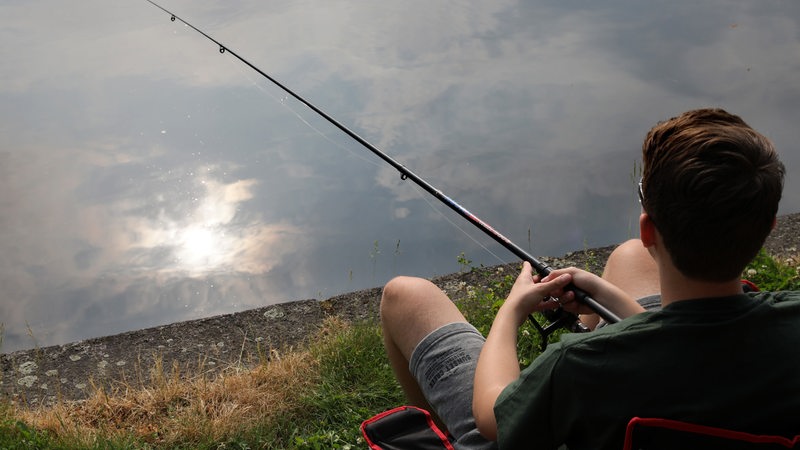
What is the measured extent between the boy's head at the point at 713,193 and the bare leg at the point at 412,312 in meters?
0.80

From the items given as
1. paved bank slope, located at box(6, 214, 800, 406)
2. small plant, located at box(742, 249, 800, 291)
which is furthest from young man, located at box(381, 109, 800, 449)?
paved bank slope, located at box(6, 214, 800, 406)

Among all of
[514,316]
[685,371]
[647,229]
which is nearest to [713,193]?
[647,229]

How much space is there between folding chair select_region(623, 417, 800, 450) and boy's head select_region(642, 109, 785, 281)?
24cm

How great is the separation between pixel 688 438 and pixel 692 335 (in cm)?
16

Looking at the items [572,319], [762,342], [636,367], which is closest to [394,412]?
[572,319]

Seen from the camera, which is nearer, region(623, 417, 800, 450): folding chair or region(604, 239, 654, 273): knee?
region(623, 417, 800, 450): folding chair

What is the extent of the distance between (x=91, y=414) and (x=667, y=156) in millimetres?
2459

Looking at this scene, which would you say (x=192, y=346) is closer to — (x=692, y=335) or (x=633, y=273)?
(x=633, y=273)

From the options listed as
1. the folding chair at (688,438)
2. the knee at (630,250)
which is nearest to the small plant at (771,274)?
the knee at (630,250)

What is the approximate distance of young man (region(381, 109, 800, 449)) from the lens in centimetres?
131

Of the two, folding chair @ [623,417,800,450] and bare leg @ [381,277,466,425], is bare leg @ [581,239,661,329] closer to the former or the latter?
bare leg @ [381,277,466,425]

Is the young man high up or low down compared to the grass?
up

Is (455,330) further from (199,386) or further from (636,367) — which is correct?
(199,386)

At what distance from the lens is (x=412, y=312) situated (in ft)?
6.89
